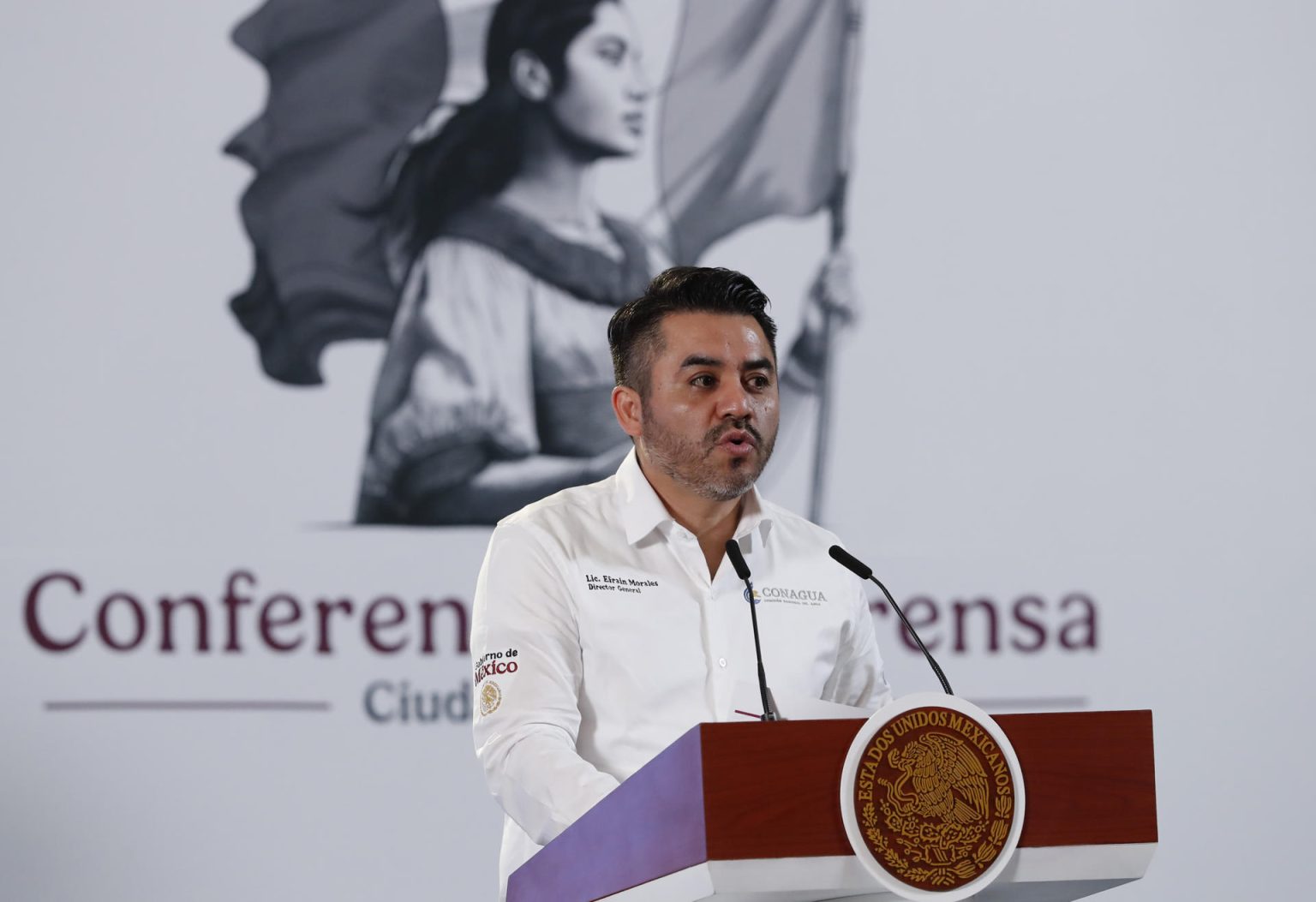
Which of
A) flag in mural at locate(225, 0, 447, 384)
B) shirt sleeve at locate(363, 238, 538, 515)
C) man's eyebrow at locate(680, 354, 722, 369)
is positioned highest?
flag in mural at locate(225, 0, 447, 384)

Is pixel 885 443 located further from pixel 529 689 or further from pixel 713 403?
pixel 529 689

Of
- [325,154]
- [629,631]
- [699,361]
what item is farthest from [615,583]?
[325,154]

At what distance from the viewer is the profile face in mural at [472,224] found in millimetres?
3826

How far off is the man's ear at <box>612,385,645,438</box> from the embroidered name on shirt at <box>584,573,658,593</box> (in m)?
0.29

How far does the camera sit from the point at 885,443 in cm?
400

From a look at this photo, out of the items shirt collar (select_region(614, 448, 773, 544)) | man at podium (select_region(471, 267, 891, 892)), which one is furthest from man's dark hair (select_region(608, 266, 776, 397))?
shirt collar (select_region(614, 448, 773, 544))

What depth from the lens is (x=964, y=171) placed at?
162 inches

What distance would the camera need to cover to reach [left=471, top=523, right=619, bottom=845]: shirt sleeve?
6.78ft

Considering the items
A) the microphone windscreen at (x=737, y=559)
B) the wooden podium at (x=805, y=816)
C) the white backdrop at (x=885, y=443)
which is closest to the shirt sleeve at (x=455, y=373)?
the white backdrop at (x=885, y=443)

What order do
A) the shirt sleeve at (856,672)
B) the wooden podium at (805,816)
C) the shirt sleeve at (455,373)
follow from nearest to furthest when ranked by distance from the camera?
the wooden podium at (805,816) < the shirt sleeve at (856,672) < the shirt sleeve at (455,373)

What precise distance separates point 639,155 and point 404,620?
140 centimetres

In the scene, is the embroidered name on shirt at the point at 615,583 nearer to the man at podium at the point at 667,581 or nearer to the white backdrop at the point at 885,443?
the man at podium at the point at 667,581

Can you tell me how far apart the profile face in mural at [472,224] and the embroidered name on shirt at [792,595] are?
4.17 ft

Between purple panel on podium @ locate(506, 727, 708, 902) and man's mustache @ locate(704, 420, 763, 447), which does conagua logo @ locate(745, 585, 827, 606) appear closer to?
man's mustache @ locate(704, 420, 763, 447)
